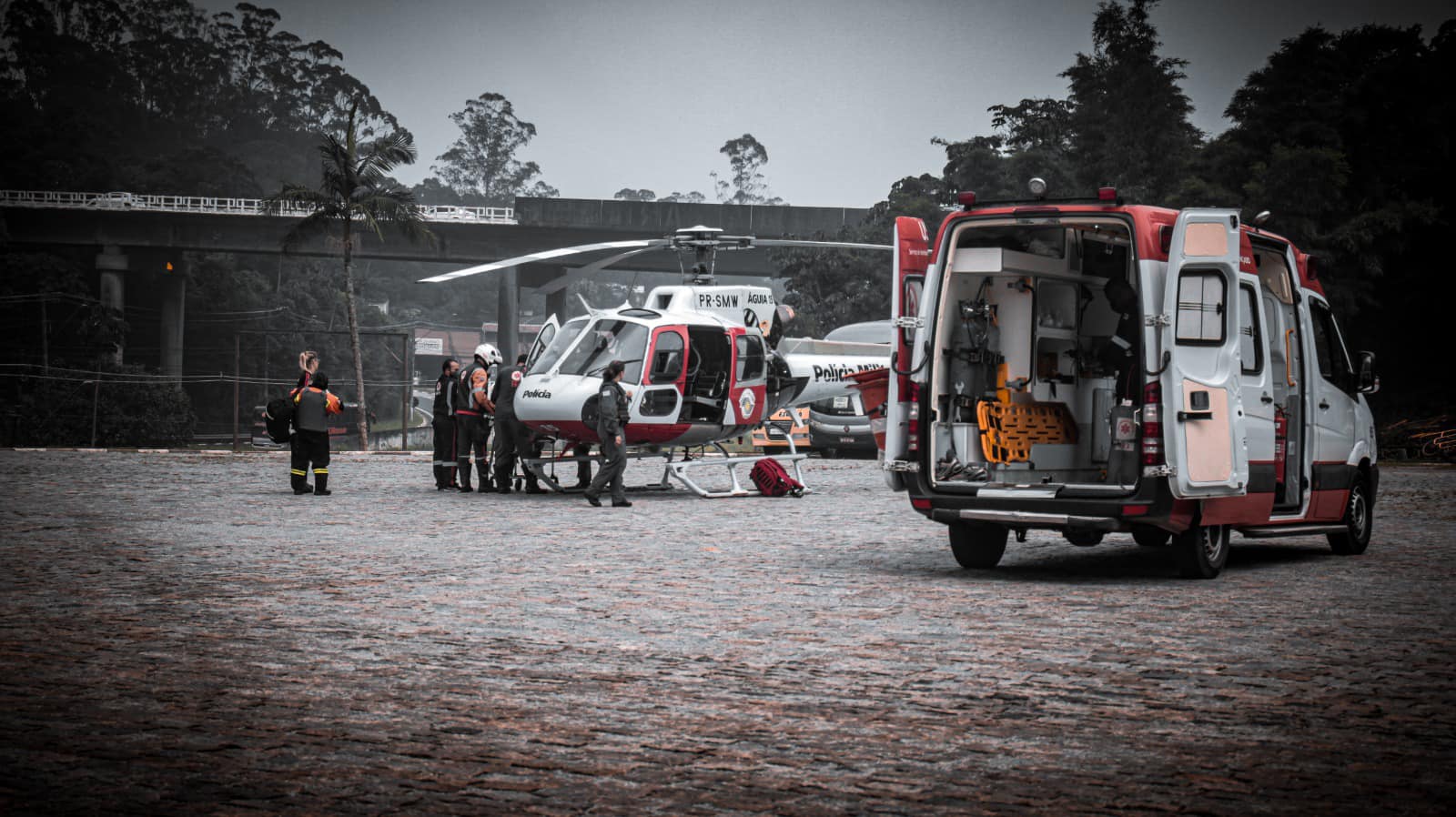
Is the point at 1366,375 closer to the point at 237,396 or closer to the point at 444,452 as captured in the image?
the point at 444,452

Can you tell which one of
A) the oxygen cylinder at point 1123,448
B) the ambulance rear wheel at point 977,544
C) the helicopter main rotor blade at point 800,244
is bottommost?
the ambulance rear wheel at point 977,544

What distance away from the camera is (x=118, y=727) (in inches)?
210

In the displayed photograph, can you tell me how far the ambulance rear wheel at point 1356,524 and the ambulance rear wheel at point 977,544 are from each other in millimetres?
3450

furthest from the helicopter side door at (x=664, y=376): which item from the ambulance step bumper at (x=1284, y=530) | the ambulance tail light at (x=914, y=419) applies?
the ambulance step bumper at (x=1284, y=530)

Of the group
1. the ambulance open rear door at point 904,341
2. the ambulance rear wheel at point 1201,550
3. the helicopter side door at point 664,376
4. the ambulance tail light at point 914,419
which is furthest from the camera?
the helicopter side door at point 664,376

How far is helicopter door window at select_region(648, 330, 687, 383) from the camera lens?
18.6 metres

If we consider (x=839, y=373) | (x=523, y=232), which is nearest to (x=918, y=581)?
(x=839, y=373)

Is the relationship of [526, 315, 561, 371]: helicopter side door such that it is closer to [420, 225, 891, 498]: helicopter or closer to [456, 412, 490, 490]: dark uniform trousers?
[420, 225, 891, 498]: helicopter

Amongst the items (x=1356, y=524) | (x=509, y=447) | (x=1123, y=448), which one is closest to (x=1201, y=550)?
(x=1123, y=448)

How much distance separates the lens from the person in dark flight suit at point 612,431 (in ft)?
54.4

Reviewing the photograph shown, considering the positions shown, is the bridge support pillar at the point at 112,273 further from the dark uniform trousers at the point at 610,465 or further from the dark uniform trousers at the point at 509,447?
the dark uniform trousers at the point at 610,465

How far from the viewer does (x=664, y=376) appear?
1867cm

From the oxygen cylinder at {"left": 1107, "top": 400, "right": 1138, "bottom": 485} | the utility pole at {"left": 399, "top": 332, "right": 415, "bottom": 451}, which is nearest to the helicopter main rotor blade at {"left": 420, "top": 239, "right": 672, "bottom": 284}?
the oxygen cylinder at {"left": 1107, "top": 400, "right": 1138, "bottom": 485}

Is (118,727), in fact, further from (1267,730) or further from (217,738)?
(1267,730)
